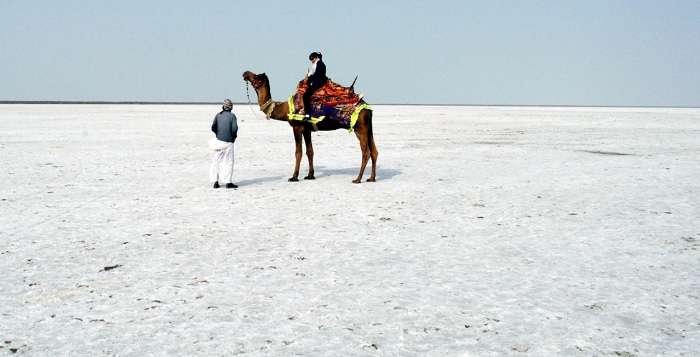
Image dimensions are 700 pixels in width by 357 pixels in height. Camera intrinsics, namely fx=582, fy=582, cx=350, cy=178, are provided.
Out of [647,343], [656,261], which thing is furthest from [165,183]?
[647,343]

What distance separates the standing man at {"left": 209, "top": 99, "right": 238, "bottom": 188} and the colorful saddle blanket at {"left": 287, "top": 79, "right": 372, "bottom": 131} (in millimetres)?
1147

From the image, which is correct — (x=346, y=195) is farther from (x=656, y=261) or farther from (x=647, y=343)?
(x=647, y=343)

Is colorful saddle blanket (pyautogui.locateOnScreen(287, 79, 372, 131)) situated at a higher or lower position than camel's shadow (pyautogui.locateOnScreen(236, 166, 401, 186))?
higher

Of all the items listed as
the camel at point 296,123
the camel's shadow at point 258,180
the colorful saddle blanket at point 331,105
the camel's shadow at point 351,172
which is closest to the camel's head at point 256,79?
the camel at point 296,123

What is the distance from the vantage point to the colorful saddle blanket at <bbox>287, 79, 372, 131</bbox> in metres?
10.9

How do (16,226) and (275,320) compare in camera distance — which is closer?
(275,320)

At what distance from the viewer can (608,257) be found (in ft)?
19.1

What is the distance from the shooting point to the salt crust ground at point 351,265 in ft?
12.7

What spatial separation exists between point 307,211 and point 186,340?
4.50 meters

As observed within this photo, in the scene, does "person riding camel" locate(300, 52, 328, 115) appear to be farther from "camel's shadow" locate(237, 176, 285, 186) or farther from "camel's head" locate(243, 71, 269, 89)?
"camel's shadow" locate(237, 176, 285, 186)

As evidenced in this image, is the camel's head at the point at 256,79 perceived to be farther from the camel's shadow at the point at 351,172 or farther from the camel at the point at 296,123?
the camel's shadow at the point at 351,172

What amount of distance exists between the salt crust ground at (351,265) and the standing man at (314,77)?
1571 mm

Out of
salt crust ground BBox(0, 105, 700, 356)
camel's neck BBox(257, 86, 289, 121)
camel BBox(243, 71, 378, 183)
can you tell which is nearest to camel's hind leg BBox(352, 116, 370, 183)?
camel BBox(243, 71, 378, 183)

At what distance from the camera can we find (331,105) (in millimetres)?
10867
